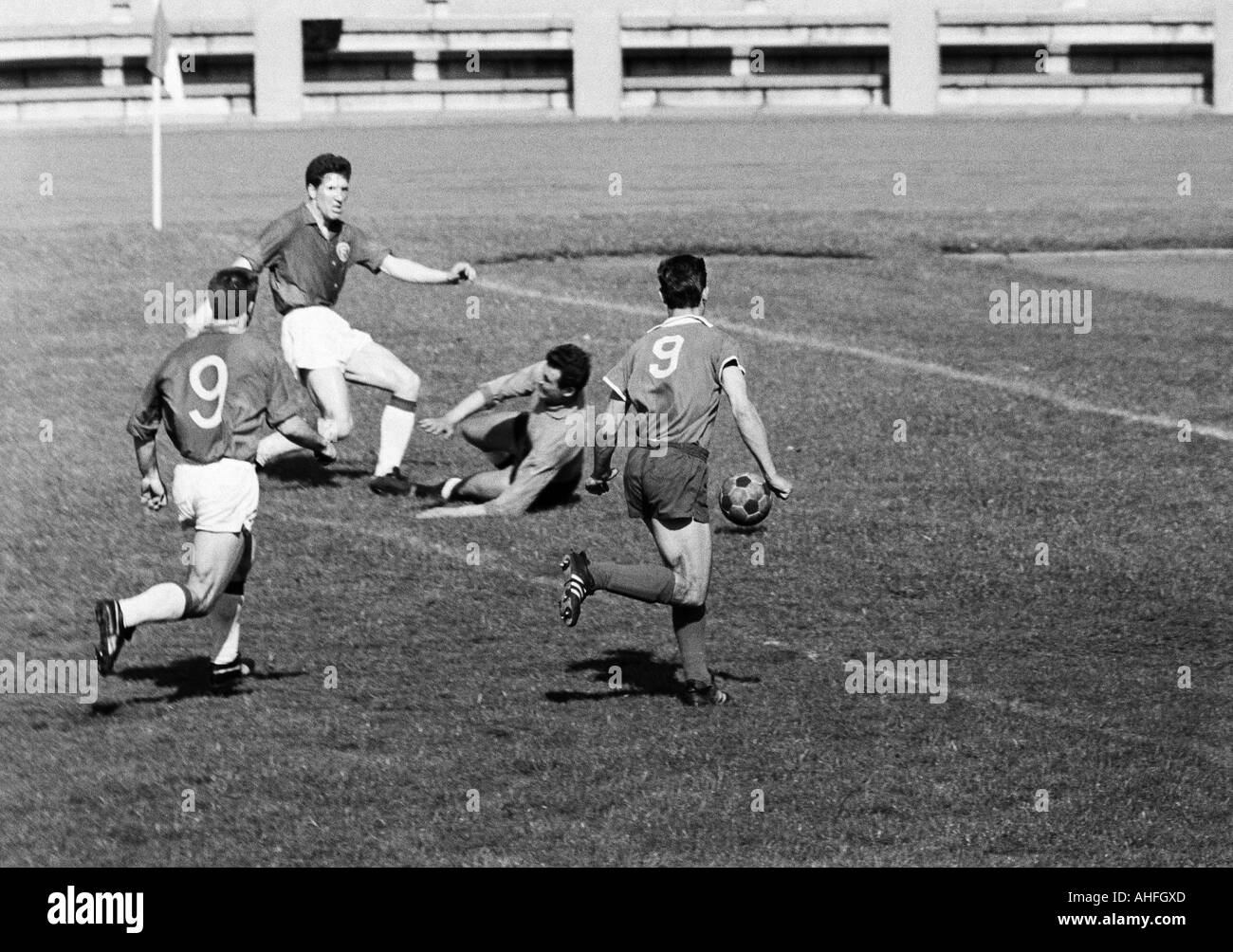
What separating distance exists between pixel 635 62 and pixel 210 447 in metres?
25.7

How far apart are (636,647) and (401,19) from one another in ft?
80.4

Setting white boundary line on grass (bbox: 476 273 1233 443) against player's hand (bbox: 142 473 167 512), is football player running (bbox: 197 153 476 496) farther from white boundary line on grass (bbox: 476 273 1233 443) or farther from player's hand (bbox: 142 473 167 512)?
white boundary line on grass (bbox: 476 273 1233 443)

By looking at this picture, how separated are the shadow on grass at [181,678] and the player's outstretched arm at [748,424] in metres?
3.06

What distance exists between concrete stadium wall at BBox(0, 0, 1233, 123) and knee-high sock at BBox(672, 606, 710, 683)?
2482 cm

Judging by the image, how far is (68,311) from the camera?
21.5 metres

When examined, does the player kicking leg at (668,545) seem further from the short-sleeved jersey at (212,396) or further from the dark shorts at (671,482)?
the short-sleeved jersey at (212,396)

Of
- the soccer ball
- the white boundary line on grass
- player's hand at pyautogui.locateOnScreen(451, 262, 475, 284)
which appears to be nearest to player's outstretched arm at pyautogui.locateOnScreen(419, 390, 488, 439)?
player's hand at pyautogui.locateOnScreen(451, 262, 475, 284)

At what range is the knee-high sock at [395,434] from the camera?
15.8 metres

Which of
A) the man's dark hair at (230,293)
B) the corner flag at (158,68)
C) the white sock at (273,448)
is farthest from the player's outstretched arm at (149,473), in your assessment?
the corner flag at (158,68)

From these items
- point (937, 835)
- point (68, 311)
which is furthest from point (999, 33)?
point (937, 835)

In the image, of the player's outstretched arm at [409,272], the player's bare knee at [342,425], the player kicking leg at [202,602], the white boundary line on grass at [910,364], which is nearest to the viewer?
the player kicking leg at [202,602]

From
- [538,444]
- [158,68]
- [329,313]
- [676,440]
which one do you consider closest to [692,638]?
[676,440]

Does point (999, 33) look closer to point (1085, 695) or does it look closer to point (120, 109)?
point (120, 109)

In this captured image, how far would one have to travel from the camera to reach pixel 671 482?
36.1 feet
